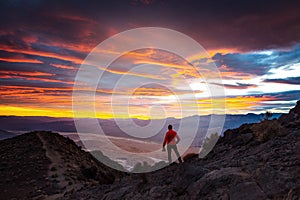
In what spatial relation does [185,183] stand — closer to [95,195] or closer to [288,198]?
[288,198]

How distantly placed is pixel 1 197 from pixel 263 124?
22.5 metres

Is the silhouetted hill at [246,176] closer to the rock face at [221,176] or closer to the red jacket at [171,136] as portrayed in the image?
the rock face at [221,176]

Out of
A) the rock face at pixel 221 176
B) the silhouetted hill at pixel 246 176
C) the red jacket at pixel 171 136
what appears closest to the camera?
the silhouetted hill at pixel 246 176

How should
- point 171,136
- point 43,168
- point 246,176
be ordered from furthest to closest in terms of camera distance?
1. point 43,168
2. point 171,136
3. point 246,176

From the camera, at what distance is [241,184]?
8.72 meters

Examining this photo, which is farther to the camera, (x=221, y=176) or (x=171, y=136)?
(x=171, y=136)

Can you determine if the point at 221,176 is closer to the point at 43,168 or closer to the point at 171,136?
the point at 171,136

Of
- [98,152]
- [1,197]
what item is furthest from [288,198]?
[98,152]

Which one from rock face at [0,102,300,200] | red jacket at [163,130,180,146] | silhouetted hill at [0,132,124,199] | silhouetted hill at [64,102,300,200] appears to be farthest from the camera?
silhouetted hill at [0,132,124,199]

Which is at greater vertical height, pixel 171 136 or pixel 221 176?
pixel 171 136

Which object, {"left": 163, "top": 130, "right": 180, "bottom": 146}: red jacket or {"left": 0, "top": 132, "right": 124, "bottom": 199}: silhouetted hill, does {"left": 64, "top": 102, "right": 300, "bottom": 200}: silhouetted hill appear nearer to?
{"left": 163, "top": 130, "right": 180, "bottom": 146}: red jacket

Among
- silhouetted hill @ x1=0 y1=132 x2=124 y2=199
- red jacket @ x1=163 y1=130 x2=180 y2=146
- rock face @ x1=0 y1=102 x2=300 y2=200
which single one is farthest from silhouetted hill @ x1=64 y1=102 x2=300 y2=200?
silhouetted hill @ x1=0 y1=132 x2=124 y2=199

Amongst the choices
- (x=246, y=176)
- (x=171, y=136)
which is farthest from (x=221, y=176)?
(x=171, y=136)

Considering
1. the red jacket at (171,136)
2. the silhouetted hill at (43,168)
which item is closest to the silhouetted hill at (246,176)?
the red jacket at (171,136)
